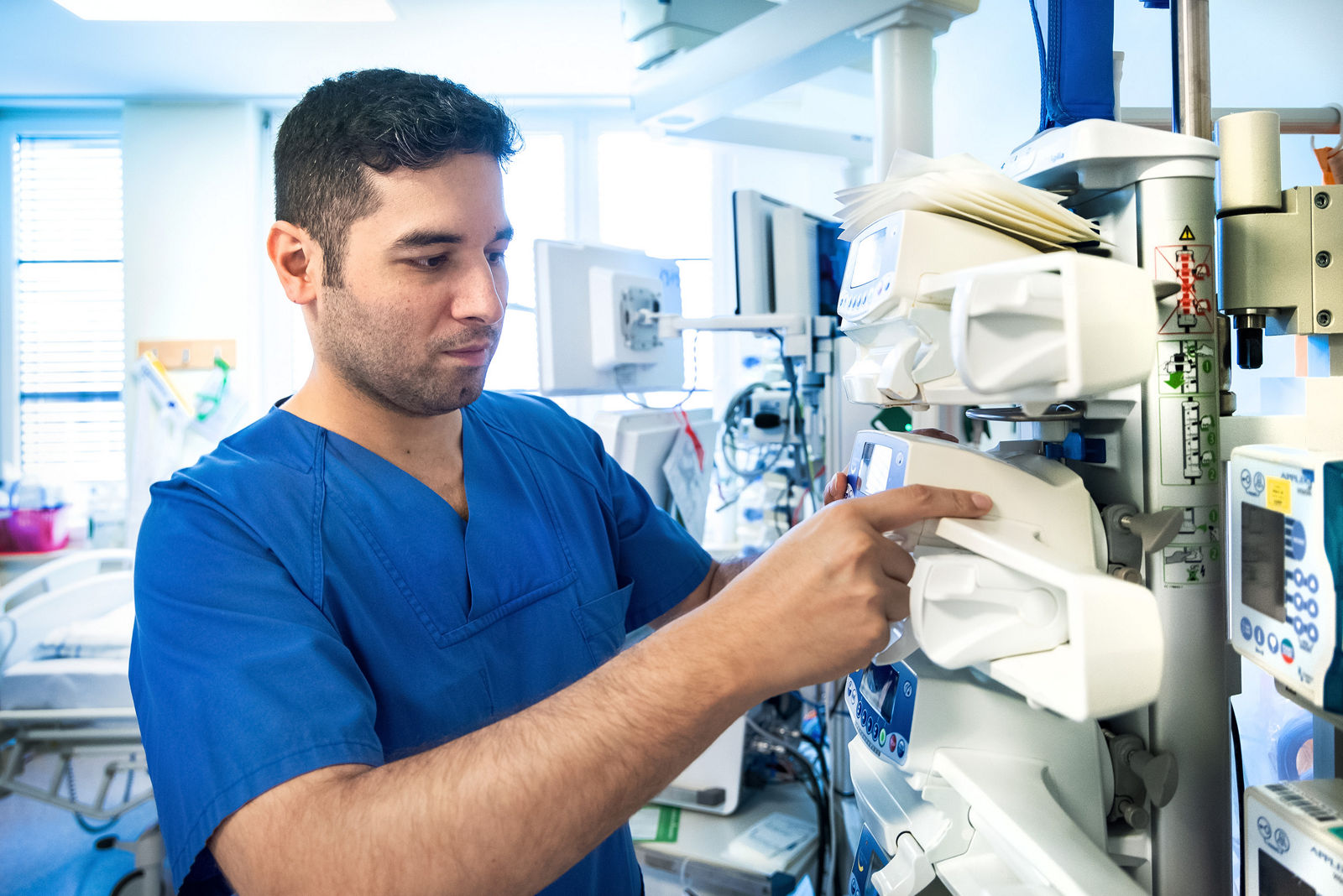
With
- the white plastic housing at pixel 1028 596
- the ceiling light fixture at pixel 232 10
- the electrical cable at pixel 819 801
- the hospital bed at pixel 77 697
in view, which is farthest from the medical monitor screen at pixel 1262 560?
the ceiling light fixture at pixel 232 10

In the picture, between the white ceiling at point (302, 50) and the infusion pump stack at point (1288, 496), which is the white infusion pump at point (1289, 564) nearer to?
the infusion pump stack at point (1288, 496)

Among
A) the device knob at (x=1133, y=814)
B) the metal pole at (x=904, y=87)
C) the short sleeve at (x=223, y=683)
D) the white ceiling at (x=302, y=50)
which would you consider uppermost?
the white ceiling at (x=302, y=50)

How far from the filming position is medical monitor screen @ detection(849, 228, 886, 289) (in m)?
0.80

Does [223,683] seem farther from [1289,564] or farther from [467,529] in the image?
[1289,564]

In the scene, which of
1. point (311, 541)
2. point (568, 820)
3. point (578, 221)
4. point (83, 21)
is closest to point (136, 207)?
point (83, 21)

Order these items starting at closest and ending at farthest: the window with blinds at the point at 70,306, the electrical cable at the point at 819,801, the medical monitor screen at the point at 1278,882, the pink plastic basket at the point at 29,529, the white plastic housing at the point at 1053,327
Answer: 1. the white plastic housing at the point at 1053,327
2. the medical monitor screen at the point at 1278,882
3. the electrical cable at the point at 819,801
4. the pink plastic basket at the point at 29,529
5. the window with blinds at the point at 70,306

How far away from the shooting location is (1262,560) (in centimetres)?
69

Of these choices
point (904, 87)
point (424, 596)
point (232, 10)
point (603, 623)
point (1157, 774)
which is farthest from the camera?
point (232, 10)

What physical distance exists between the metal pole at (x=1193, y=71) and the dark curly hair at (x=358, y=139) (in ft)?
2.49

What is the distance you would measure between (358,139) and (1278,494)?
0.95m

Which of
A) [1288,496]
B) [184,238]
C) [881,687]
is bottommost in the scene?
[881,687]

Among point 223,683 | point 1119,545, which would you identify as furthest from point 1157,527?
point 223,683

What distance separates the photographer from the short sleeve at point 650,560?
124cm

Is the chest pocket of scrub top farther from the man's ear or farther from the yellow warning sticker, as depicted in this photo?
the yellow warning sticker
